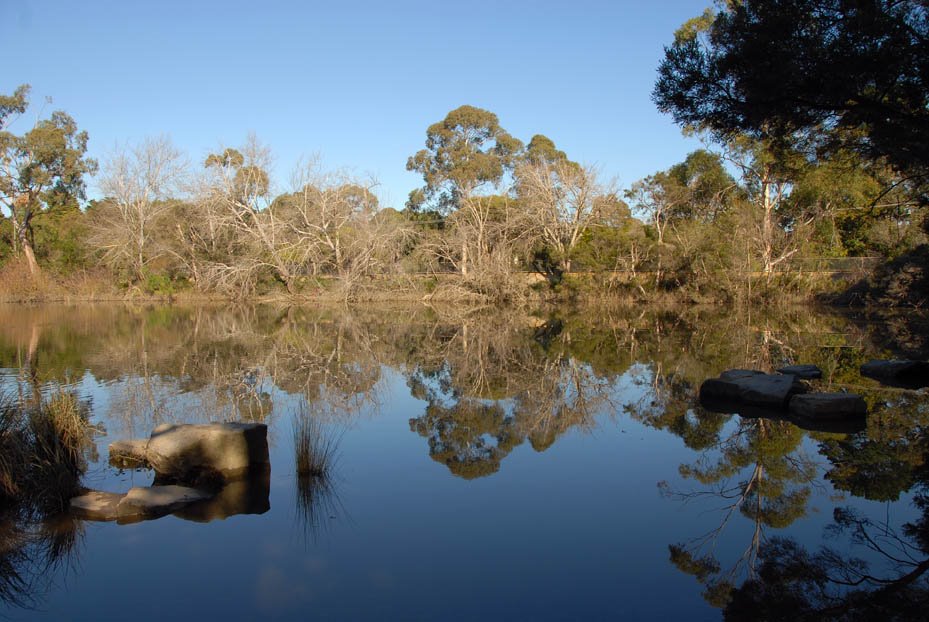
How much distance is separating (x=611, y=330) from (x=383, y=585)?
17.1m

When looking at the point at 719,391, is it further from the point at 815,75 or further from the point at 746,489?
the point at 815,75

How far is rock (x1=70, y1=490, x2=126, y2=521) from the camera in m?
5.13

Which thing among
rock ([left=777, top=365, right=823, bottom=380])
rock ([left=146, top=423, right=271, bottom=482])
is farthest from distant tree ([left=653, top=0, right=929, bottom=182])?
rock ([left=146, top=423, right=271, bottom=482])

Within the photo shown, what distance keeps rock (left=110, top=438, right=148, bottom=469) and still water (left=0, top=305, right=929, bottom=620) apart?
14 cm

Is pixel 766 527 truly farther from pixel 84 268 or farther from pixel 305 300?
pixel 84 268

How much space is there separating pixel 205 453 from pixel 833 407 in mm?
7614

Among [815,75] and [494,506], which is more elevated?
[815,75]

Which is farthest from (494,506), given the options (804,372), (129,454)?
(804,372)

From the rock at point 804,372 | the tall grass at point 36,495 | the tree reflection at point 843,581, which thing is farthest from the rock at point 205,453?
the rock at point 804,372

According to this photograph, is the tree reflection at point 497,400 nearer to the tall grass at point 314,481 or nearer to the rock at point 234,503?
the tall grass at point 314,481

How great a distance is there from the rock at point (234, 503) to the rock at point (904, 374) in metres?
10.2

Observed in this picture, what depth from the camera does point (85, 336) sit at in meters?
17.8

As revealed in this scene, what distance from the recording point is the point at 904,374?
11.0 meters

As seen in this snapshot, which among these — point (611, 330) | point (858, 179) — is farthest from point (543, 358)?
point (858, 179)
